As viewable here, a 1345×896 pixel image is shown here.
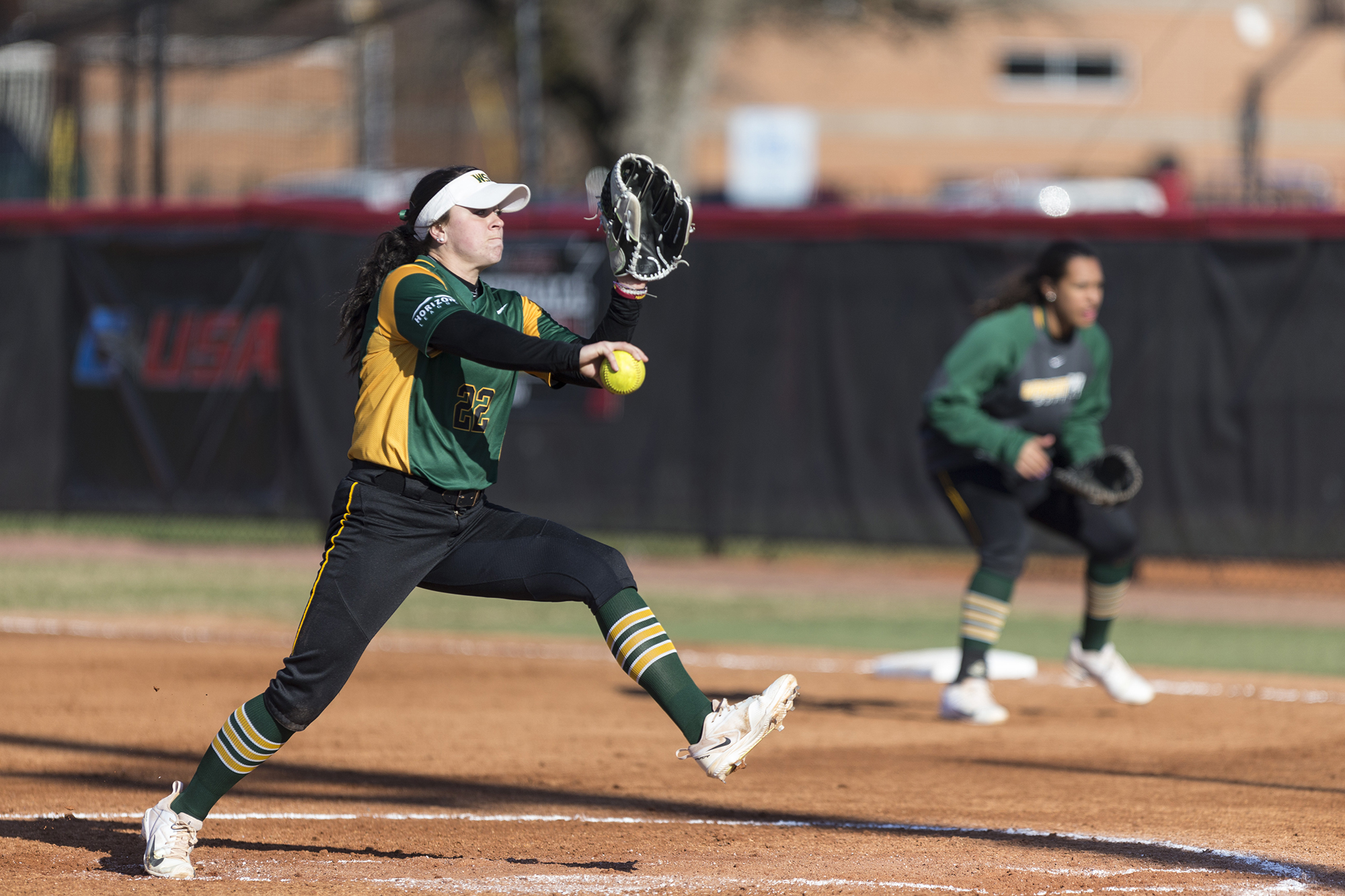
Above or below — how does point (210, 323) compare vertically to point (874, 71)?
below

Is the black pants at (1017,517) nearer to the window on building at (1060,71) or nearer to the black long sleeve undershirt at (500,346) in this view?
the black long sleeve undershirt at (500,346)

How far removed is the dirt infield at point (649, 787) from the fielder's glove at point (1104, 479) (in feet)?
3.27

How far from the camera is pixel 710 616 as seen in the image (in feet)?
34.8

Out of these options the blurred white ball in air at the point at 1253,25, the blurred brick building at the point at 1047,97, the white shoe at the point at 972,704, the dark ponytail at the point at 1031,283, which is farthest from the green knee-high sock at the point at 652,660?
the blurred white ball in air at the point at 1253,25

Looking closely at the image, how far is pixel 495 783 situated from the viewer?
6109 millimetres

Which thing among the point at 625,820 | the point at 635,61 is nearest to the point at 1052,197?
the point at 635,61

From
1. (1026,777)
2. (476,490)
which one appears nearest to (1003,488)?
(1026,777)

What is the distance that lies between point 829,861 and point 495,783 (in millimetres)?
1648

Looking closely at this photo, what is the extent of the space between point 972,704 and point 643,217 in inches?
133

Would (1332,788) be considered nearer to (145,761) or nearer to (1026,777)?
(1026,777)

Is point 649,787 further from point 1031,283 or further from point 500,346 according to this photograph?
point 1031,283

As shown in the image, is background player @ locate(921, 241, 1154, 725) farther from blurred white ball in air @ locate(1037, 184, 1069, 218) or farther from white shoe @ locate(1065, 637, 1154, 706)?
blurred white ball in air @ locate(1037, 184, 1069, 218)

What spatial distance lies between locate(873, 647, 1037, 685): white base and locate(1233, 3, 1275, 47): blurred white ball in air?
98.2 feet

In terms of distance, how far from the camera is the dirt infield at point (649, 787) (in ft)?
15.5
